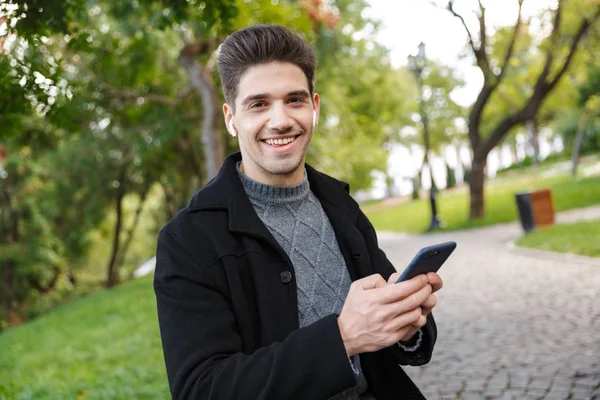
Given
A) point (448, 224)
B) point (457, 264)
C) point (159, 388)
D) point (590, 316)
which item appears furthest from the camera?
point (448, 224)

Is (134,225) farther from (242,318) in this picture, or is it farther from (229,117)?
(242,318)

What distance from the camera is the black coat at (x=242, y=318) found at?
1.69m

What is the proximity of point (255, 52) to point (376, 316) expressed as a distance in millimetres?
968

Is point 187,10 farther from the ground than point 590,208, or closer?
farther from the ground

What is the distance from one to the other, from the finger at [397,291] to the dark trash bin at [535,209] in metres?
15.1

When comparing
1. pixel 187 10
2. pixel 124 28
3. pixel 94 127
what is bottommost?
pixel 187 10

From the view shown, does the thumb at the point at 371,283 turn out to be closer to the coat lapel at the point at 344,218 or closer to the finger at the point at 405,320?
the finger at the point at 405,320

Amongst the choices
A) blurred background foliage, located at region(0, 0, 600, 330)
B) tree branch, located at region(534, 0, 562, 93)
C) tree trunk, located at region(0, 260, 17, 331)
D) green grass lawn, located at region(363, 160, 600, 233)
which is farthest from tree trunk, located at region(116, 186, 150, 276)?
tree branch, located at region(534, 0, 562, 93)

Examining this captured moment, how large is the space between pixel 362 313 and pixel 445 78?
4181 cm

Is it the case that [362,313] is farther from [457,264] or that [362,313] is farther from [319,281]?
[457,264]

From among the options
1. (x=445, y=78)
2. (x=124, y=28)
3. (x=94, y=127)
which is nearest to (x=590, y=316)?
(x=124, y=28)

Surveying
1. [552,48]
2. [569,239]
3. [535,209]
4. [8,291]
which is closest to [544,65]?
[552,48]

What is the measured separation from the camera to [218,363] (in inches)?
68.4

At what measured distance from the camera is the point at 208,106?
12016 millimetres
